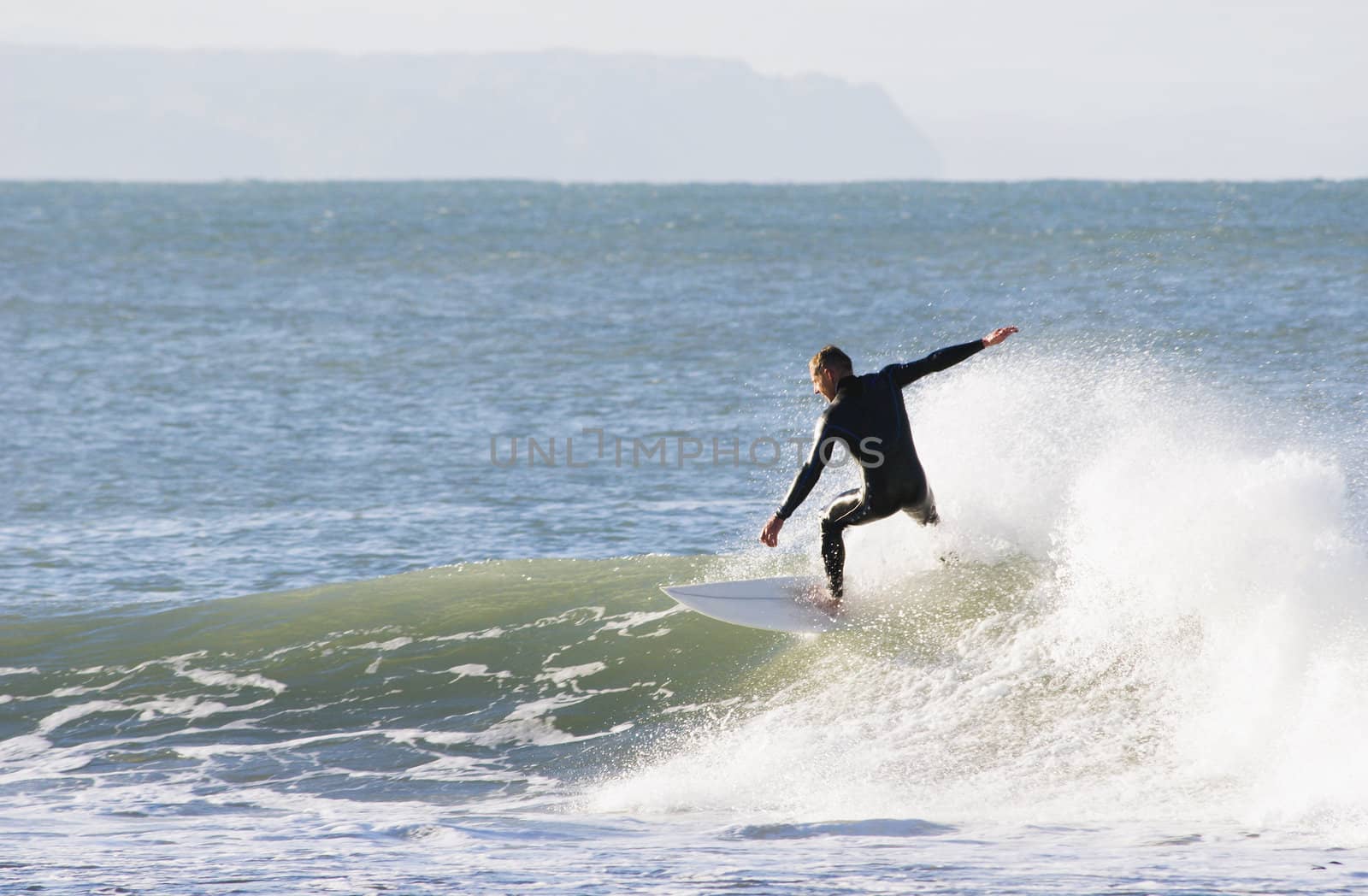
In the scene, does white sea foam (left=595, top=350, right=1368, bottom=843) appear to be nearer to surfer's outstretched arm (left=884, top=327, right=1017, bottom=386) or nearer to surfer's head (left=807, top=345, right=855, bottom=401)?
surfer's outstretched arm (left=884, top=327, right=1017, bottom=386)

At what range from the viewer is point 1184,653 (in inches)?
346

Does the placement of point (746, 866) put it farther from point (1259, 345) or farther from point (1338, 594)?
point (1259, 345)

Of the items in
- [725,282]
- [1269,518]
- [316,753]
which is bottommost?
[316,753]

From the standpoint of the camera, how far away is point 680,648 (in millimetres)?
11031

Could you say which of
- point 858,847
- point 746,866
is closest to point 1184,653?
A: point 858,847

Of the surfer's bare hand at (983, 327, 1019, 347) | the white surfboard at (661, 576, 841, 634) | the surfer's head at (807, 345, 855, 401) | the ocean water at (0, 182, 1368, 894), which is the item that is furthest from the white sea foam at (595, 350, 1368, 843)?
the surfer's head at (807, 345, 855, 401)

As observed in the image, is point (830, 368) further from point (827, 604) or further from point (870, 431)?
point (827, 604)

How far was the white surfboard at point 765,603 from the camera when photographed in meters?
9.86

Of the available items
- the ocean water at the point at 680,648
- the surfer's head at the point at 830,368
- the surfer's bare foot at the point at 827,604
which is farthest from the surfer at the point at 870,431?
the ocean water at the point at 680,648

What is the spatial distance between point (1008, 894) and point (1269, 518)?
3.48m

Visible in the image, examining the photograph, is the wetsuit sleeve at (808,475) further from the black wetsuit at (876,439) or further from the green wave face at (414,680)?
the green wave face at (414,680)

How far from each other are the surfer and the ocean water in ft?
3.46

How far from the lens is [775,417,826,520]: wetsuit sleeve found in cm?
889

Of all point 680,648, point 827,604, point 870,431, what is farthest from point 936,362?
point 680,648
